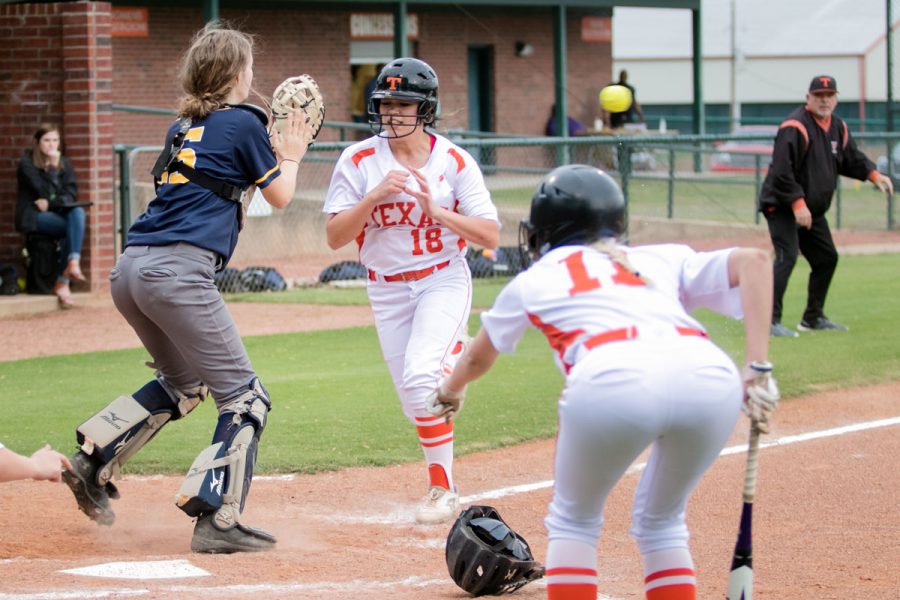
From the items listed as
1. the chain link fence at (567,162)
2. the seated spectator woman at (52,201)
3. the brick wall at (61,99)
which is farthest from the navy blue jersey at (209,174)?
the brick wall at (61,99)

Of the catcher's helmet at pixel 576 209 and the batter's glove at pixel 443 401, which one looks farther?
the batter's glove at pixel 443 401

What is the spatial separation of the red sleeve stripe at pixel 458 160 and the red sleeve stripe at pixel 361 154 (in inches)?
14.3

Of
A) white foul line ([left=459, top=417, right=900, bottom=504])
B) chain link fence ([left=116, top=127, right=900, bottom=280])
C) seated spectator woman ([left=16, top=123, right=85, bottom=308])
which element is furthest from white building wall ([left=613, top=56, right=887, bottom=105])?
white foul line ([left=459, top=417, right=900, bottom=504])

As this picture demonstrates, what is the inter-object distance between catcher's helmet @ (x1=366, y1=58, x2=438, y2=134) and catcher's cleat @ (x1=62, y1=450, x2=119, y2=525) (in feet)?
6.60

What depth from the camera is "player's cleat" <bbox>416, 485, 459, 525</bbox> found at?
6027 mm

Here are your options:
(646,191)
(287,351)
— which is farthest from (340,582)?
(646,191)

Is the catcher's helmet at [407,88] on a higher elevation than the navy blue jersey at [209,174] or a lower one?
higher

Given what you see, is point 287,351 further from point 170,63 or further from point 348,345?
point 170,63

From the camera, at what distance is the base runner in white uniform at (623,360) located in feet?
11.9

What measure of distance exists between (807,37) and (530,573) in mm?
49564

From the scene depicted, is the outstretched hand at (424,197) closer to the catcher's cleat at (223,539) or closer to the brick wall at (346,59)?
the catcher's cleat at (223,539)

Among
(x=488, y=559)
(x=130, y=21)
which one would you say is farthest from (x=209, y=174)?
(x=130, y=21)

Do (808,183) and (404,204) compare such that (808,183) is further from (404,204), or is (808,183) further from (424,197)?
(424,197)

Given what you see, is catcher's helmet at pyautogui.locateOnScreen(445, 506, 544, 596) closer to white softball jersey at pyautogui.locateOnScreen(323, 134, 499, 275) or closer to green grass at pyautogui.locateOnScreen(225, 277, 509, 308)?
white softball jersey at pyautogui.locateOnScreen(323, 134, 499, 275)
